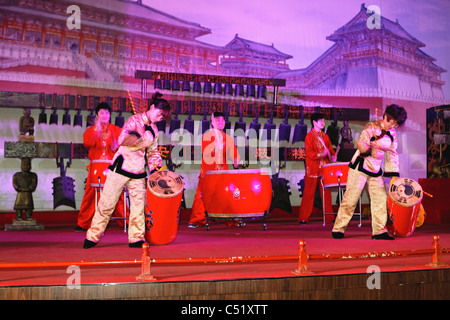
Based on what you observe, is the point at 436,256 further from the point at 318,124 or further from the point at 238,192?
the point at 318,124

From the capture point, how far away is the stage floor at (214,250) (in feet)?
9.36

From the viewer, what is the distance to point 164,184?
4.04 metres

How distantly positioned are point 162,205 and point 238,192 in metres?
1.15

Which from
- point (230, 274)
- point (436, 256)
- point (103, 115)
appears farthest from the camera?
point (103, 115)

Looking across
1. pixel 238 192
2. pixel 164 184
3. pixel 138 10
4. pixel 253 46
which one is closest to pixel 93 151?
pixel 238 192

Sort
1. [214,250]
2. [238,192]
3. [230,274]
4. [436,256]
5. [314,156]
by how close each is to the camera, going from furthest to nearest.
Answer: [314,156] < [238,192] < [214,250] < [436,256] < [230,274]

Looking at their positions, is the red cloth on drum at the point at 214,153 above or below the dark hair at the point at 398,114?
below

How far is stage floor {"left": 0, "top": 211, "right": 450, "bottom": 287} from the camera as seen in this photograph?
2854 millimetres

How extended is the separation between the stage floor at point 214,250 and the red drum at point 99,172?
20.2 inches

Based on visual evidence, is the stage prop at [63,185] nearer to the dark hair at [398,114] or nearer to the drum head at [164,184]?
the drum head at [164,184]

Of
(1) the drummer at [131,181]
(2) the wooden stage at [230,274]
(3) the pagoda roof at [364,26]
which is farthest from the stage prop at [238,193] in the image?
(3) the pagoda roof at [364,26]

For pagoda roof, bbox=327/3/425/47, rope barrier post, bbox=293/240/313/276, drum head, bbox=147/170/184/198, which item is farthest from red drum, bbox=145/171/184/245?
pagoda roof, bbox=327/3/425/47
